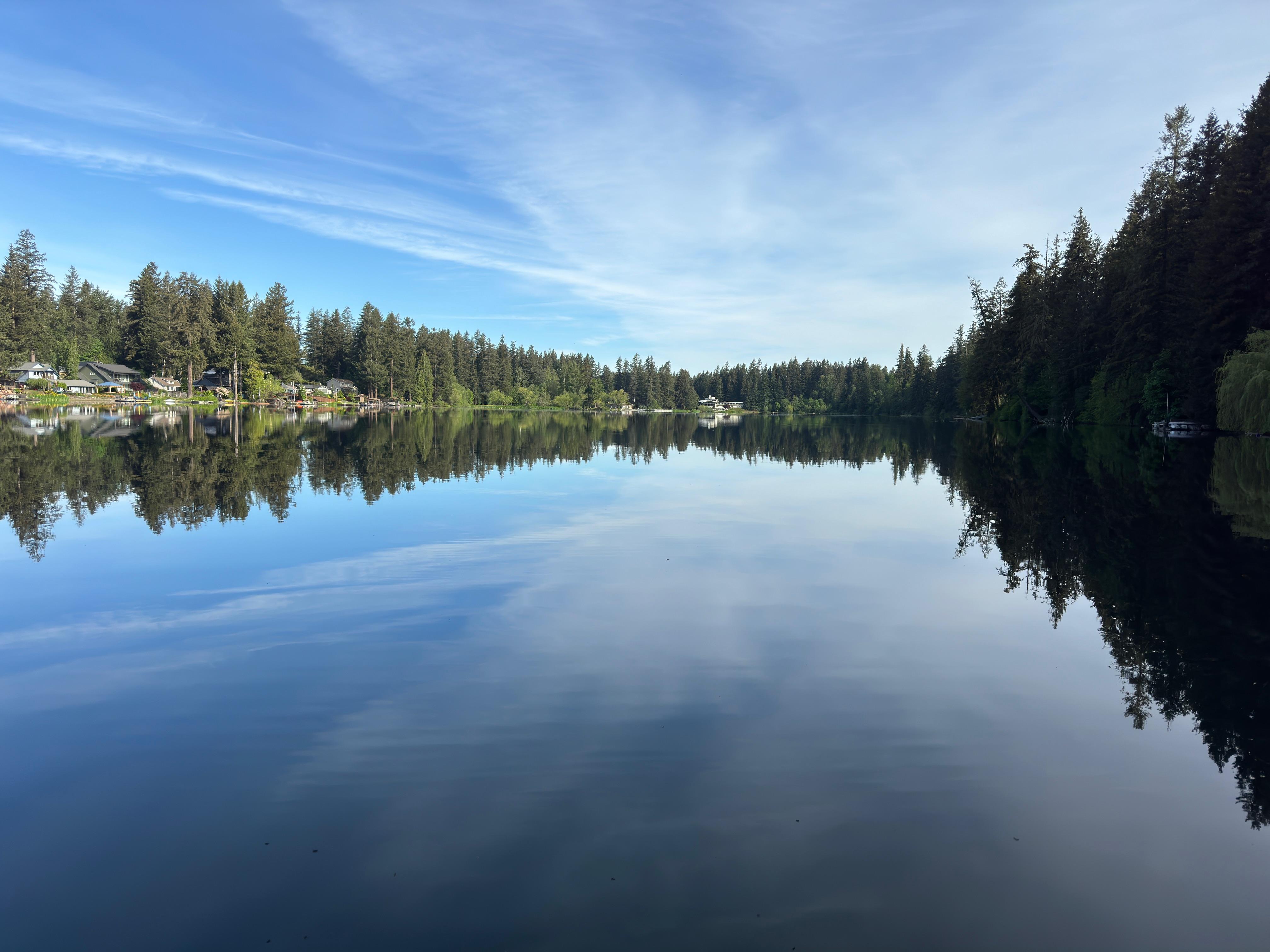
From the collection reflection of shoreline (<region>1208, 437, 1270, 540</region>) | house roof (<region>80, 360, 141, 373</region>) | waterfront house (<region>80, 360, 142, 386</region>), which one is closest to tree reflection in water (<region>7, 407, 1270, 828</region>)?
reflection of shoreline (<region>1208, 437, 1270, 540</region>)

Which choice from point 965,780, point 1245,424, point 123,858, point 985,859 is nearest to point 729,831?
point 985,859

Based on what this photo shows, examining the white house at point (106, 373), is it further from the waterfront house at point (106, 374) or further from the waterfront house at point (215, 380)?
the waterfront house at point (215, 380)

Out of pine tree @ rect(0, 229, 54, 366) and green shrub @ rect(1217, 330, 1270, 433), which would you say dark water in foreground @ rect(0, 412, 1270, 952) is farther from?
pine tree @ rect(0, 229, 54, 366)

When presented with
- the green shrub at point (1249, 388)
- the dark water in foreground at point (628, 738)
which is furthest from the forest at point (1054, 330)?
the dark water in foreground at point (628, 738)

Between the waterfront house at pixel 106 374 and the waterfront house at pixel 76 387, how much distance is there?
110 cm

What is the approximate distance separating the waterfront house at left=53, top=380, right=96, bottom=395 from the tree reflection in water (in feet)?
153

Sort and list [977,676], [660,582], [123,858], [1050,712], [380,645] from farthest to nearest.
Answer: [660,582] → [380,645] → [977,676] → [1050,712] → [123,858]

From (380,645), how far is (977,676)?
21.0ft

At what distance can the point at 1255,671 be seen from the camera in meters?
7.10

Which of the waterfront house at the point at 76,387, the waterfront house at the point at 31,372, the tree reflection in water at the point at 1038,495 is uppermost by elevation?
the waterfront house at the point at 31,372

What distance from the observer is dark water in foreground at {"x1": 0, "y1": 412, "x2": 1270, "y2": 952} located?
373 centimetres

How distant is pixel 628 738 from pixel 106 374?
11896 centimetres

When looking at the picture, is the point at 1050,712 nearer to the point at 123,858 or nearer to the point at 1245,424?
the point at 123,858

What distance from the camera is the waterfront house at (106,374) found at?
96.1 meters
